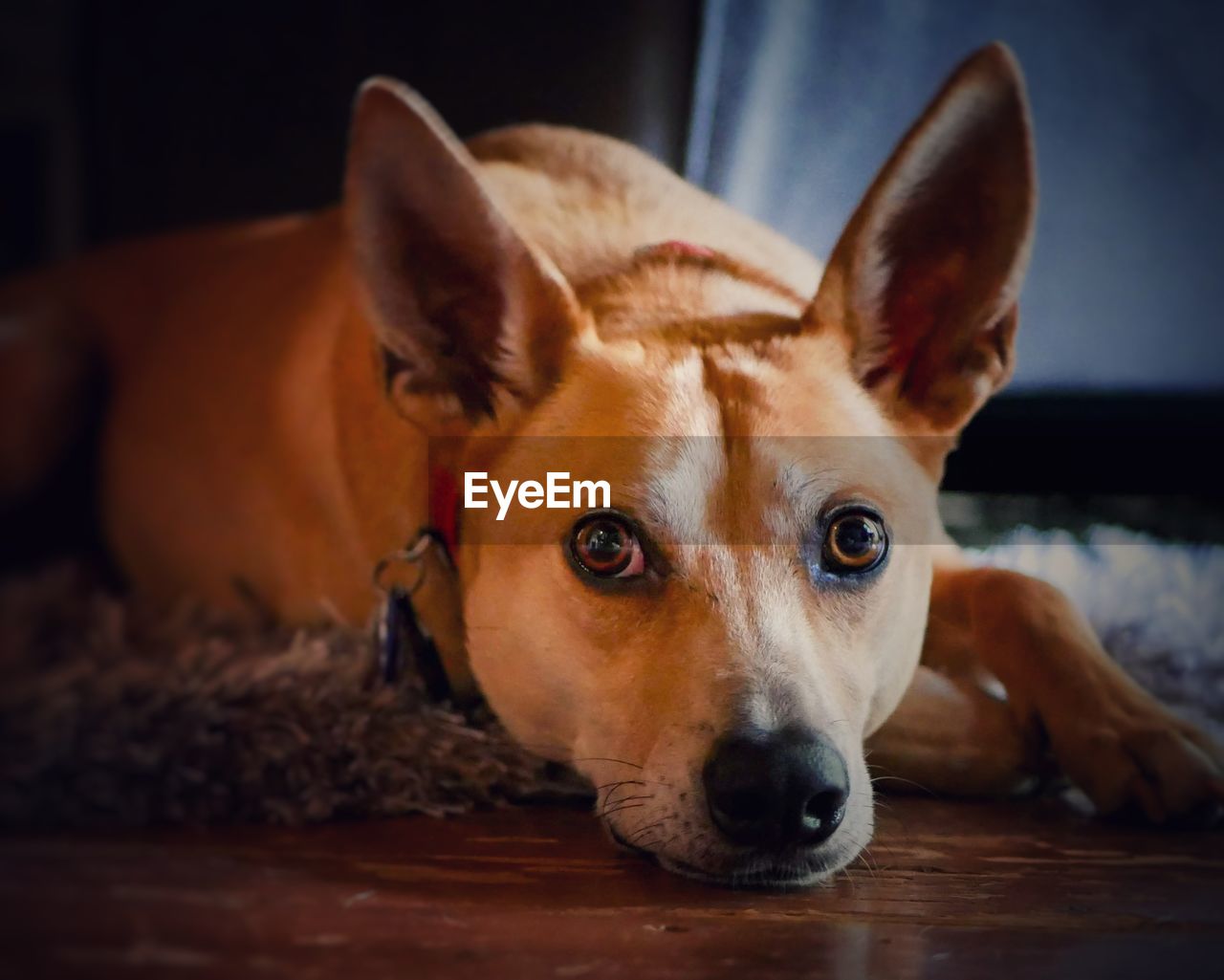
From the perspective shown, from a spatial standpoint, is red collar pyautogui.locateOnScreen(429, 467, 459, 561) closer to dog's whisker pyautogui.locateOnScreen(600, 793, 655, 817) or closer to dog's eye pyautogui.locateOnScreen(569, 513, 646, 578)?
dog's eye pyautogui.locateOnScreen(569, 513, 646, 578)

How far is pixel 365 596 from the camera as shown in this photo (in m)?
1.67

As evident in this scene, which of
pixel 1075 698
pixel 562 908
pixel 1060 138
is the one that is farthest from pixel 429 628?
pixel 1060 138

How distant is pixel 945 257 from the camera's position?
1354 mm

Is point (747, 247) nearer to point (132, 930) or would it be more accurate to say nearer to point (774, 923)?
point (774, 923)

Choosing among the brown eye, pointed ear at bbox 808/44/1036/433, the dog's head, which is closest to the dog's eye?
the dog's head

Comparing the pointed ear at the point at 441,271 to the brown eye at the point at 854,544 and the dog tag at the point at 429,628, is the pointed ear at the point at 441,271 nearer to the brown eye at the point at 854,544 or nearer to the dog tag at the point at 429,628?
the dog tag at the point at 429,628

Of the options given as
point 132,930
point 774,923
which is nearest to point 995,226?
point 774,923

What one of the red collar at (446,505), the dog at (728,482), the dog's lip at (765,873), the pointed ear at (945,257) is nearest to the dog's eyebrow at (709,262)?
the dog at (728,482)

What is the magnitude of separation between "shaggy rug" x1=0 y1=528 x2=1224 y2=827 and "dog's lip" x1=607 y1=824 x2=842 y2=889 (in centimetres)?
24

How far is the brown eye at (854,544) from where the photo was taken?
1194 millimetres

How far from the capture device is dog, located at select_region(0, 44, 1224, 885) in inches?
41.8

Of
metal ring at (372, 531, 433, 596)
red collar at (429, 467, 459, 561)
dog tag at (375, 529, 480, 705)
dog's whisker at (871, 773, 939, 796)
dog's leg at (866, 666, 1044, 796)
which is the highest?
red collar at (429, 467, 459, 561)

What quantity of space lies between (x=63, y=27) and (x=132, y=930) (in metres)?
1.54

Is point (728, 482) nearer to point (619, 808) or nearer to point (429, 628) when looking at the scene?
point (619, 808)
